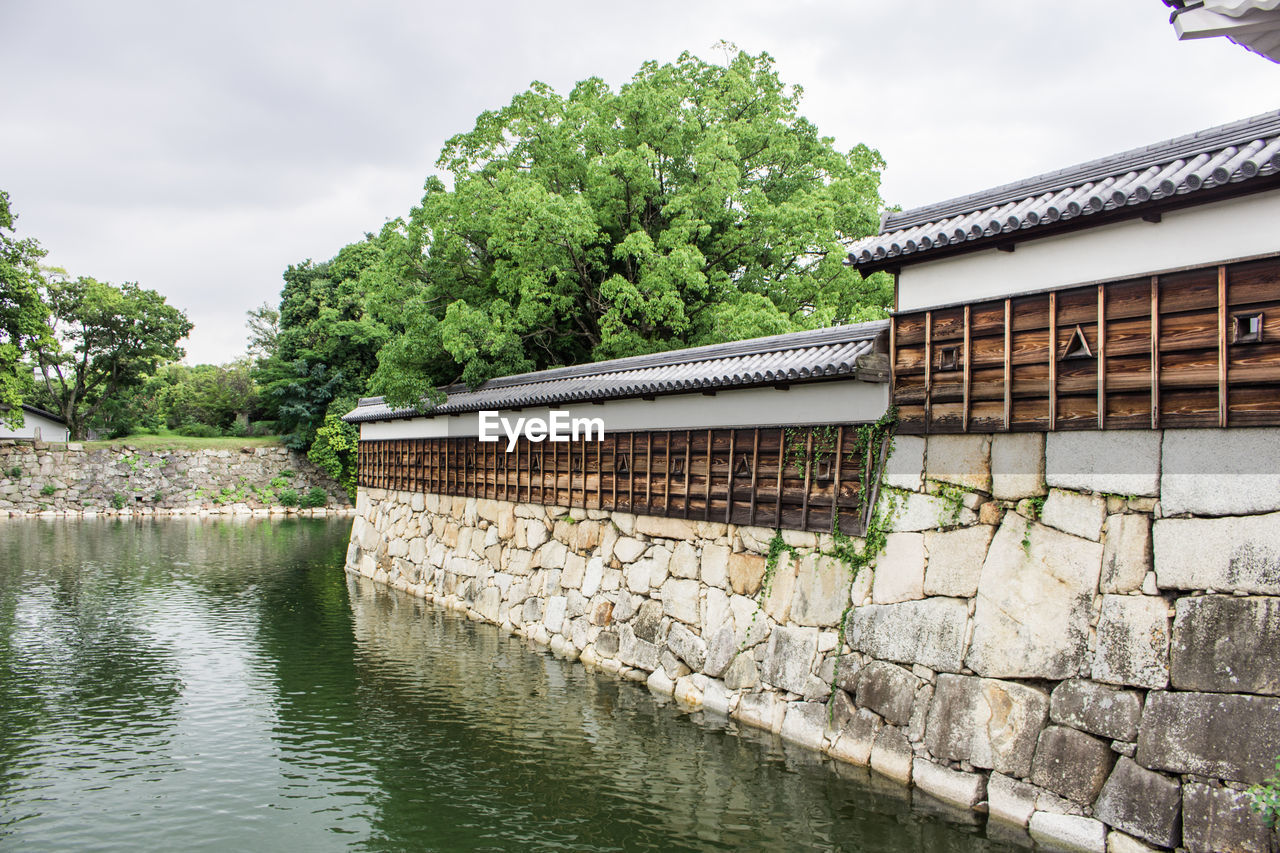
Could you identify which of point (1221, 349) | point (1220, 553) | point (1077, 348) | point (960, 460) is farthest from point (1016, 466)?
point (1221, 349)

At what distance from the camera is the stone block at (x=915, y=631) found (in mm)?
7758

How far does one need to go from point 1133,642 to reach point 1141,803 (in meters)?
1.20

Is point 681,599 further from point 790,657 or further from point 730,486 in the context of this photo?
point 790,657

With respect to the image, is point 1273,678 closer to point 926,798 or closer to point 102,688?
point 926,798

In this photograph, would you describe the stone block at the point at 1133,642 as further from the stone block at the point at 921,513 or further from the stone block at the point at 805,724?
the stone block at the point at 805,724

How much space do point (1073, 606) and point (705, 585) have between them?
502 cm

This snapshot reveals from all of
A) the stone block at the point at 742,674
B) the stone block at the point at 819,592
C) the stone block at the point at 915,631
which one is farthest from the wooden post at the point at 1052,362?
the stone block at the point at 742,674

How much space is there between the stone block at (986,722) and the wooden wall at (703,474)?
6.64 ft

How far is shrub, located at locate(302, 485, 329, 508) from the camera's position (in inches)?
1619

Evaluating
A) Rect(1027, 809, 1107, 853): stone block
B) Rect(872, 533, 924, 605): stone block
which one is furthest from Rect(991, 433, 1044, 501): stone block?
Rect(1027, 809, 1107, 853): stone block

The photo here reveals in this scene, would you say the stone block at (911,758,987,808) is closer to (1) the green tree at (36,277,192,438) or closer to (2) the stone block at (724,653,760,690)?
(2) the stone block at (724,653,760,690)

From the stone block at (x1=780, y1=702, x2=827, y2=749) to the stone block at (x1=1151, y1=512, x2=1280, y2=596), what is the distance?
12.5 ft

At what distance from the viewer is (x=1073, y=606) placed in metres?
6.95

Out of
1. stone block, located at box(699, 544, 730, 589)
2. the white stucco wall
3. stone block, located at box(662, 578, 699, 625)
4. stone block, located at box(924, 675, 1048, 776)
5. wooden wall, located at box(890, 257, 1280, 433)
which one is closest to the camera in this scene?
wooden wall, located at box(890, 257, 1280, 433)
